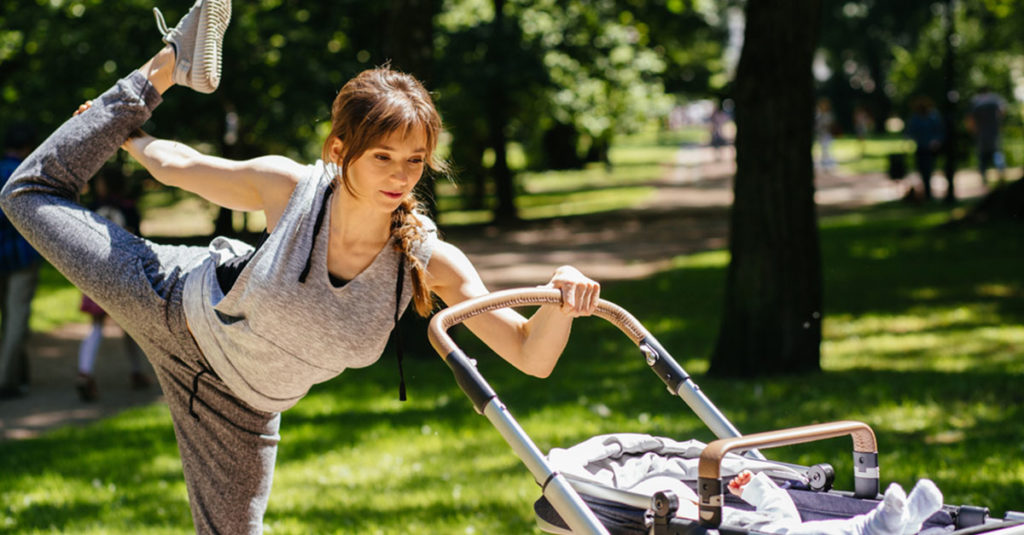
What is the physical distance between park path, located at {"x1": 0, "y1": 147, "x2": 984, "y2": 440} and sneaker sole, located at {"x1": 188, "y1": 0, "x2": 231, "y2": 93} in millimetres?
5815

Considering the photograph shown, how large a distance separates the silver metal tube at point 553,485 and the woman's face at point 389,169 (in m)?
0.70

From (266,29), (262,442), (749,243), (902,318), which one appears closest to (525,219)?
(266,29)

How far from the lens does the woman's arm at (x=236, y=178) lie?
3.80m

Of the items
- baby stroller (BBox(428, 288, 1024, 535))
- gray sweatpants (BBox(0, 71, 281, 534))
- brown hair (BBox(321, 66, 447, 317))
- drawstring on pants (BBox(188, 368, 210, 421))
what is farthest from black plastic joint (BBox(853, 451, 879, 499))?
drawstring on pants (BBox(188, 368, 210, 421))

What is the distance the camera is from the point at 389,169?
3.42 meters

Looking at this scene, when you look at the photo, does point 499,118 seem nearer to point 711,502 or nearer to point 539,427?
point 539,427

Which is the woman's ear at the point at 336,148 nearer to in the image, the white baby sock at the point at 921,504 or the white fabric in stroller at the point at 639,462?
the white fabric in stroller at the point at 639,462

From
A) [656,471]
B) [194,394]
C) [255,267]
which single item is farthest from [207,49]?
[656,471]

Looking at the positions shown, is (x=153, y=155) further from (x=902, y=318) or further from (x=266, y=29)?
(x=266, y=29)

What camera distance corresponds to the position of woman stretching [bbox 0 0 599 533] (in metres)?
3.49

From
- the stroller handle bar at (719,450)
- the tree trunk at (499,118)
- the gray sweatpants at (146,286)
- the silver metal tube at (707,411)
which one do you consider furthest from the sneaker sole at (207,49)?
the tree trunk at (499,118)

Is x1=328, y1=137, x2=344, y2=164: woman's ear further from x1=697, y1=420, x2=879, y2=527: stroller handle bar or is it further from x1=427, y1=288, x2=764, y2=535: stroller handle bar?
x1=697, y1=420, x2=879, y2=527: stroller handle bar

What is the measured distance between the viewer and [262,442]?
3.98 m

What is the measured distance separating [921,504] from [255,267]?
2.05 metres
